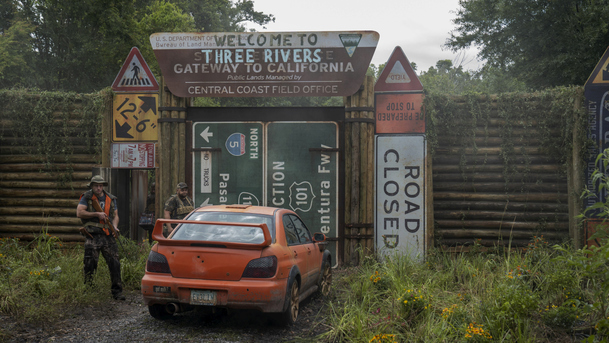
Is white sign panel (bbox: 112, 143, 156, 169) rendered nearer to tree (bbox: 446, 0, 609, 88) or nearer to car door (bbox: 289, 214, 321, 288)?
car door (bbox: 289, 214, 321, 288)

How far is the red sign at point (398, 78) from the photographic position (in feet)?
32.1

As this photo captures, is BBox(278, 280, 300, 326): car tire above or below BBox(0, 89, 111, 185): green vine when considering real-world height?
below

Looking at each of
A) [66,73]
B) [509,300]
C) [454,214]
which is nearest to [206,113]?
[454,214]

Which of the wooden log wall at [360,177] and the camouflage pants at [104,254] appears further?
the wooden log wall at [360,177]

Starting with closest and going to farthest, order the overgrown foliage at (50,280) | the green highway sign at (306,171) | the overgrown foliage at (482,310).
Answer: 1. the overgrown foliage at (482,310)
2. the overgrown foliage at (50,280)
3. the green highway sign at (306,171)

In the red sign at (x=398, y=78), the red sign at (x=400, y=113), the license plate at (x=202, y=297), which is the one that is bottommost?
the license plate at (x=202, y=297)

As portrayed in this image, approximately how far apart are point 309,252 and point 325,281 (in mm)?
1181

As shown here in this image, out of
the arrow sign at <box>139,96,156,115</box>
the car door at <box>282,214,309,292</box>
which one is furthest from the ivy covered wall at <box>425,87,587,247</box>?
the arrow sign at <box>139,96,156,115</box>

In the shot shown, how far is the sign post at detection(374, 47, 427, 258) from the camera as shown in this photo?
9781 millimetres

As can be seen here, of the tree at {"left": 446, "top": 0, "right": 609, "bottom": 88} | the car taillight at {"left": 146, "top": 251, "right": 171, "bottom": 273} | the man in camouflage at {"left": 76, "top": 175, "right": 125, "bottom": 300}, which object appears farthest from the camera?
the tree at {"left": 446, "top": 0, "right": 609, "bottom": 88}

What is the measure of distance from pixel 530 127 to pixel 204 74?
20.8ft

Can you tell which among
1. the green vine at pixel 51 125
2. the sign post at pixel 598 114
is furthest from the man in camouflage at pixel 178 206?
the sign post at pixel 598 114

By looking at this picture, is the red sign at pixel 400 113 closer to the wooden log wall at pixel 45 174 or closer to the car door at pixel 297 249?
the car door at pixel 297 249

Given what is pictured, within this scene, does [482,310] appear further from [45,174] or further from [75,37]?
[75,37]
